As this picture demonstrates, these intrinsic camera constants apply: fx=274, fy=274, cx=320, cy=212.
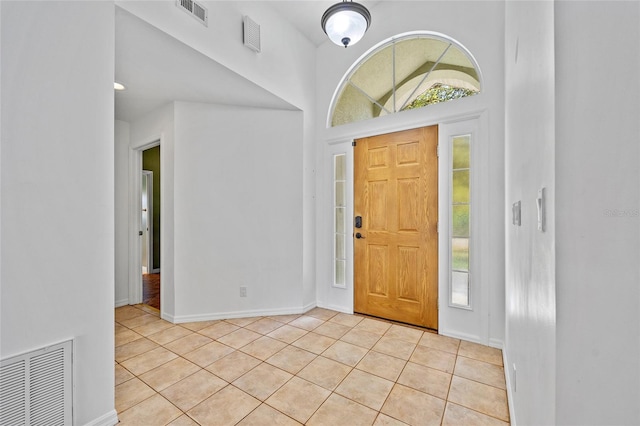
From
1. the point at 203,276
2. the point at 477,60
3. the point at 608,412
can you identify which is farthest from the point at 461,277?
the point at 203,276

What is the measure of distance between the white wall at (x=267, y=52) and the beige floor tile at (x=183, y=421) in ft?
5.86

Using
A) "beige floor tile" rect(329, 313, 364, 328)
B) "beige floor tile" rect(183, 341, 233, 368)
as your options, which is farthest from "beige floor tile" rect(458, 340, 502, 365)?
"beige floor tile" rect(183, 341, 233, 368)

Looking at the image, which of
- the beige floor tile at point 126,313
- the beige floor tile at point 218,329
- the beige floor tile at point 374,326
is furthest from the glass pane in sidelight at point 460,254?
the beige floor tile at point 126,313

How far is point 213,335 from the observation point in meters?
2.66

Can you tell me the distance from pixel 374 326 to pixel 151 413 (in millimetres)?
1968

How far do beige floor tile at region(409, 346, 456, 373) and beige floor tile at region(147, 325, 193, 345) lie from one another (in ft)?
7.04

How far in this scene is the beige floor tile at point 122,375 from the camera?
1.94 m

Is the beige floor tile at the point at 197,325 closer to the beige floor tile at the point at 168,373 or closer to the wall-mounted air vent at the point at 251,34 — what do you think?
the beige floor tile at the point at 168,373

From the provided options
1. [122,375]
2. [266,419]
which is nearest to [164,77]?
[122,375]

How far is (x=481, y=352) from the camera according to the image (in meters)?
2.28

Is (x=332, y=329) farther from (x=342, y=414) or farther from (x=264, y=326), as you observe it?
(x=342, y=414)

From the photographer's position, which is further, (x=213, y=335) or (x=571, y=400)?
(x=213, y=335)

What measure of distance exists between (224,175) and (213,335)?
1.68 meters

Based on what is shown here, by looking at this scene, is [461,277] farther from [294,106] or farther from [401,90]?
[294,106]
